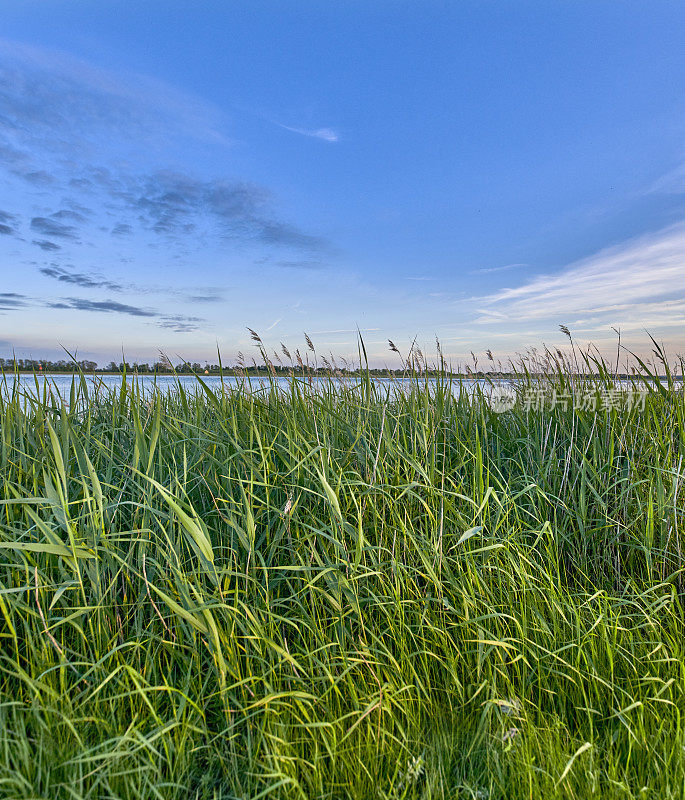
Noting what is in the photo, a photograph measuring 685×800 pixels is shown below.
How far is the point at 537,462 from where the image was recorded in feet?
12.2

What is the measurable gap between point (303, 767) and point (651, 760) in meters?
1.40

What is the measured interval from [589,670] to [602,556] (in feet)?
3.67

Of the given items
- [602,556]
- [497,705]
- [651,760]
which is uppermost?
[602,556]

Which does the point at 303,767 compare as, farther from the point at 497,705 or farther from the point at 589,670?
the point at 589,670

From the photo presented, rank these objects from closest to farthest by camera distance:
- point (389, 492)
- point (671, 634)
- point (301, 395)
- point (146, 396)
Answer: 1. point (671, 634)
2. point (389, 492)
3. point (301, 395)
4. point (146, 396)

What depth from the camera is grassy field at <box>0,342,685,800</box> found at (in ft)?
5.75

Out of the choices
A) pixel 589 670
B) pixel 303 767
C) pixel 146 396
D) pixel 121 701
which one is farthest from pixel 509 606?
pixel 146 396

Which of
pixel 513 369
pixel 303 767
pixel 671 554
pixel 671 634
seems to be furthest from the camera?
pixel 513 369

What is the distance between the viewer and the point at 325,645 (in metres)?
1.97

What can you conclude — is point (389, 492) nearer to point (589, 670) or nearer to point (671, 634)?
point (589, 670)

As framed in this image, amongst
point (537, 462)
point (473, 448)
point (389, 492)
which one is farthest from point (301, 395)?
point (537, 462)

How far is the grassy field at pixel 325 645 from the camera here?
1.75 metres

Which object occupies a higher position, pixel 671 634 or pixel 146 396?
pixel 146 396

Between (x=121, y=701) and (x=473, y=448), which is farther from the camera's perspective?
(x=473, y=448)
